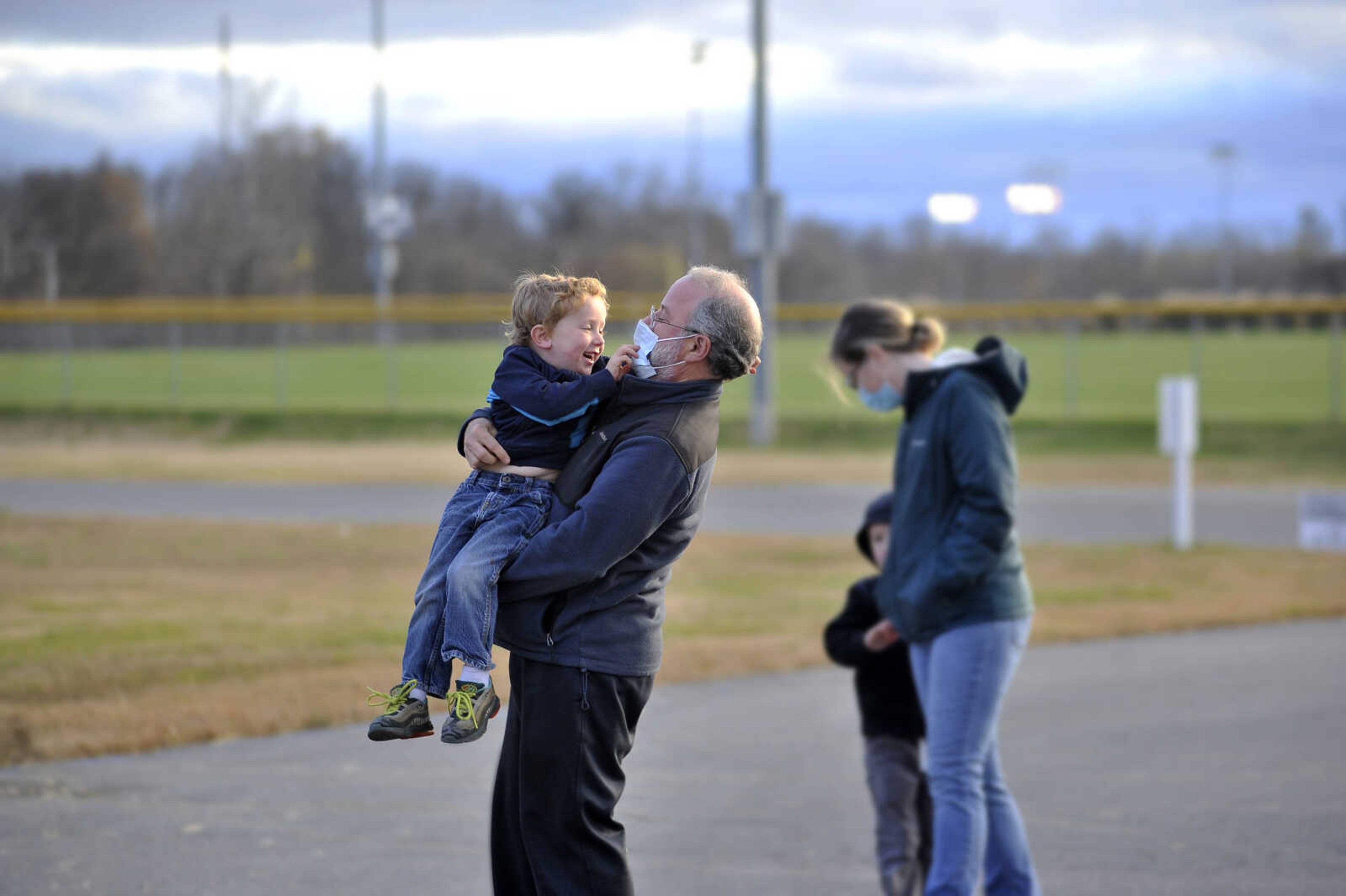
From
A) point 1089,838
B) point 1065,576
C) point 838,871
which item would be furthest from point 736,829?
point 1065,576

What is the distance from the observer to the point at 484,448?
122 inches

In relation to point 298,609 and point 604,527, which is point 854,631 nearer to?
point 604,527

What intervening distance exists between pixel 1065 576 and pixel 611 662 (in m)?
8.60

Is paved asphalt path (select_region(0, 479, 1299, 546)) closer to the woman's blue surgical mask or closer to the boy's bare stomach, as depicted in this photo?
the woman's blue surgical mask

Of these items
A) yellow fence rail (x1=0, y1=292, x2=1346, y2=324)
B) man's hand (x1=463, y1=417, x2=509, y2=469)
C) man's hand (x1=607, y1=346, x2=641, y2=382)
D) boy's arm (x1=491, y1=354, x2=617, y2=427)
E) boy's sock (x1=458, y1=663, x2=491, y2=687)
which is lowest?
boy's sock (x1=458, y1=663, x2=491, y2=687)

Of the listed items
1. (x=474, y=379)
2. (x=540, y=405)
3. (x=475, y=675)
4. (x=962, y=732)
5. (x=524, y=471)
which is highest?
(x=540, y=405)

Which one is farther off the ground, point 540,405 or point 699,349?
point 699,349

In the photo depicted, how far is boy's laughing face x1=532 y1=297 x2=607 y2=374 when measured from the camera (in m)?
3.15

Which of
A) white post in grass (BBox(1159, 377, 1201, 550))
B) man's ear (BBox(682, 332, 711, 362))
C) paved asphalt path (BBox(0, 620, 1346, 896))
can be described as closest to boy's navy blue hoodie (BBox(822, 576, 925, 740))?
paved asphalt path (BBox(0, 620, 1346, 896))

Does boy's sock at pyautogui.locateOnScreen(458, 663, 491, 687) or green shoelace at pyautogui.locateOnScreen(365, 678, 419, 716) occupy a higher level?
boy's sock at pyautogui.locateOnScreen(458, 663, 491, 687)

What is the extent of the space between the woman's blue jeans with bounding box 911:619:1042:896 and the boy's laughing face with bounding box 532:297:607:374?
62.0 inches

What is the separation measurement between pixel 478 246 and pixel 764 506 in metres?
64.7

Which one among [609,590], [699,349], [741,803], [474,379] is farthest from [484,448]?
[474,379]

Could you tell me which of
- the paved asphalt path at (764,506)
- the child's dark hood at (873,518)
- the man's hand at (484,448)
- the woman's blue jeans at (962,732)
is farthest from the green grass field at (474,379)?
the man's hand at (484,448)
